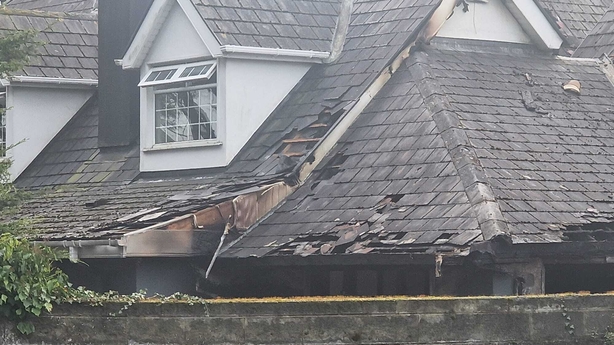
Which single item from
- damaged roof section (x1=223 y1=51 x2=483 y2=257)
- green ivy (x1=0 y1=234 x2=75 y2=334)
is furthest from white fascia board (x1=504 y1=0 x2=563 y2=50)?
green ivy (x1=0 y1=234 x2=75 y2=334)

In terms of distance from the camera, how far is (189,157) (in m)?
17.6

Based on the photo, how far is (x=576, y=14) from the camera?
21.4 metres

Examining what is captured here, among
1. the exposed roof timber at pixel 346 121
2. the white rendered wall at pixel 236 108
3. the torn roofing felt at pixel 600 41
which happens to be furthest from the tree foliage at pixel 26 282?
the torn roofing felt at pixel 600 41

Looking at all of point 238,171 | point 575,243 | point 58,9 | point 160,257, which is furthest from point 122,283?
point 58,9

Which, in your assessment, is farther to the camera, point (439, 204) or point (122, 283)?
point (122, 283)

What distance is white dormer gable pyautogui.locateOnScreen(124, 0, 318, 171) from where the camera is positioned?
17156mm

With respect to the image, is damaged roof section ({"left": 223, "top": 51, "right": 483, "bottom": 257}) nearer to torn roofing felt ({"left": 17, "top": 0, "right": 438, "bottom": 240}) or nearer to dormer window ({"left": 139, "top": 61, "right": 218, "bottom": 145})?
torn roofing felt ({"left": 17, "top": 0, "right": 438, "bottom": 240})

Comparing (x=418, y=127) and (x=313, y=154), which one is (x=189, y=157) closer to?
(x=313, y=154)

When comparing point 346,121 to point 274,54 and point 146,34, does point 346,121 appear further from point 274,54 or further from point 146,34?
point 146,34

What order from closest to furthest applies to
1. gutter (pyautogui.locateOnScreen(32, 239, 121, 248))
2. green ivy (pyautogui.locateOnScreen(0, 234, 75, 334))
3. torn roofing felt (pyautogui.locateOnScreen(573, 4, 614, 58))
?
green ivy (pyautogui.locateOnScreen(0, 234, 75, 334))
gutter (pyautogui.locateOnScreen(32, 239, 121, 248))
torn roofing felt (pyautogui.locateOnScreen(573, 4, 614, 58))

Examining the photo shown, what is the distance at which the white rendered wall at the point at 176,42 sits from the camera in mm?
17688

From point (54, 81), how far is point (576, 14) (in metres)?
9.14

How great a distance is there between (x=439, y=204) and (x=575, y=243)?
61.9 inches

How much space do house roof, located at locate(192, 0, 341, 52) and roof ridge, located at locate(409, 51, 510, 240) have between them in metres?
1.81
